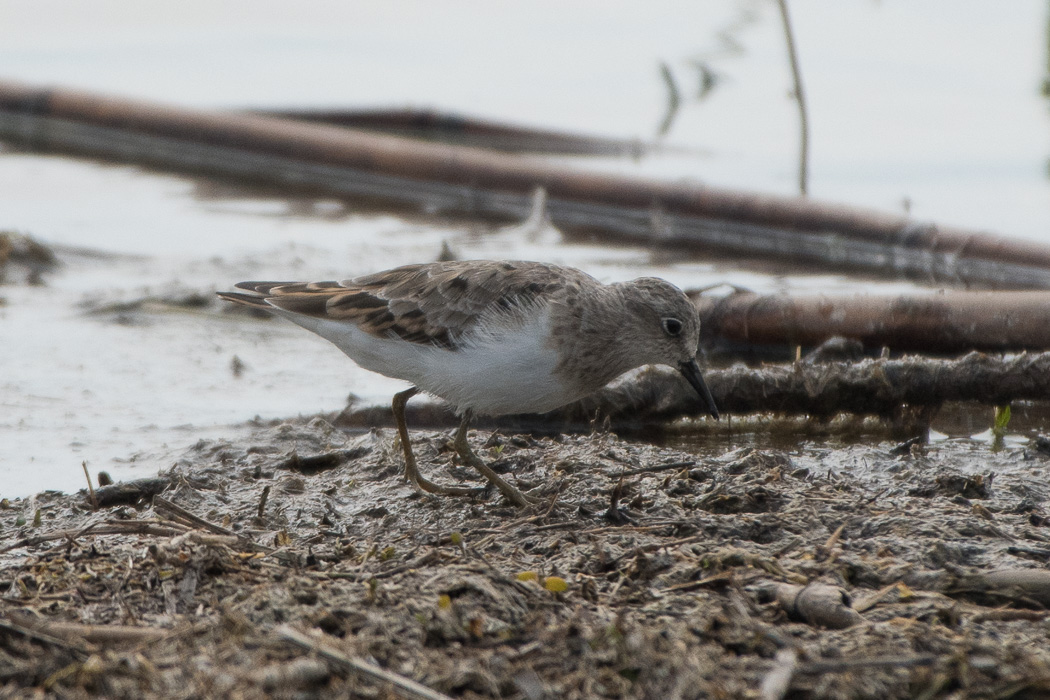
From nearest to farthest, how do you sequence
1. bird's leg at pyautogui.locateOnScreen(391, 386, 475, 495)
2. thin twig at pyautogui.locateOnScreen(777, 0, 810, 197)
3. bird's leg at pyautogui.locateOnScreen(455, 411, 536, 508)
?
bird's leg at pyautogui.locateOnScreen(455, 411, 536, 508)
bird's leg at pyautogui.locateOnScreen(391, 386, 475, 495)
thin twig at pyautogui.locateOnScreen(777, 0, 810, 197)

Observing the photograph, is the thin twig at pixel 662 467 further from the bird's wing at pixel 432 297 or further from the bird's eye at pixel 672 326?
the bird's wing at pixel 432 297

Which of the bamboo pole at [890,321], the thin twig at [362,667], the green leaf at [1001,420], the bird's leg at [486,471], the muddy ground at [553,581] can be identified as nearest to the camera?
the thin twig at [362,667]

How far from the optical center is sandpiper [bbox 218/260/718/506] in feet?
15.7

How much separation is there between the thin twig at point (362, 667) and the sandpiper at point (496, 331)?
1.55 meters

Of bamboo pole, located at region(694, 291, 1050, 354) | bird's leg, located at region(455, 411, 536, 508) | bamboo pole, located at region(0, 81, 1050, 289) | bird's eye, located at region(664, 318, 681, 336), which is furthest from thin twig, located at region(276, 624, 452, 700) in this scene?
bamboo pole, located at region(0, 81, 1050, 289)

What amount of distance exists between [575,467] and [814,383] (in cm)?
138

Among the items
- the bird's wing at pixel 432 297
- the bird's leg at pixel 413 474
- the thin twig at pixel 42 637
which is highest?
the bird's wing at pixel 432 297

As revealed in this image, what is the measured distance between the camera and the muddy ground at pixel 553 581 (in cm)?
311

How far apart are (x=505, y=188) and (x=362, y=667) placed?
741 centimetres

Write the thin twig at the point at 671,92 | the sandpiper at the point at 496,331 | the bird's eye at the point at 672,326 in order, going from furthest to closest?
the thin twig at the point at 671,92
the bird's eye at the point at 672,326
the sandpiper at the point at 496,331

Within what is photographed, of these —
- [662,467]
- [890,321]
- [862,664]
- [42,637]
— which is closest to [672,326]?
[662,467]

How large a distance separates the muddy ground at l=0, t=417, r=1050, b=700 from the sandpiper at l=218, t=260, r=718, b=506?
1.19 feet

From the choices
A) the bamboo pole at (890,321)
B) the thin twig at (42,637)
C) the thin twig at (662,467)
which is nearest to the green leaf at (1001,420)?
the bamboo pole at (890,321)

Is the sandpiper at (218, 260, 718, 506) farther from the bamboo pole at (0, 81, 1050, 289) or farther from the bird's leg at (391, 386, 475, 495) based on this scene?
the bamboo pole at (0, 81, 1050, 289)
